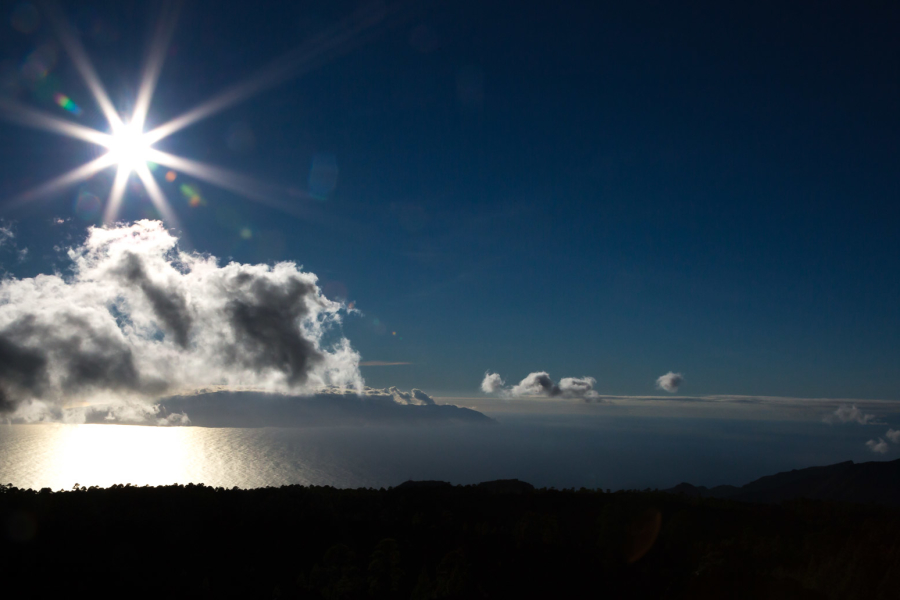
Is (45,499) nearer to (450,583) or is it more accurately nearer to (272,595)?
(272,595)

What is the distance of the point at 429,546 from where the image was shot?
62344mm

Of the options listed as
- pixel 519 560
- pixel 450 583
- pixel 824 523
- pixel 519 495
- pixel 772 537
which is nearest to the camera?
pixel 450 583

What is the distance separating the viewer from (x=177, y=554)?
57562 mm

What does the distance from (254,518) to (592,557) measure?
4996cm

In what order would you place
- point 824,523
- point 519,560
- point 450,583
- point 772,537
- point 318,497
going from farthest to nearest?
point 318,497, point 824,523, point 772,537, point 519,560, point 450,583

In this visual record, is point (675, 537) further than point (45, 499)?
No

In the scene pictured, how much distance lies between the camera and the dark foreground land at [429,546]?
45938 millimetres

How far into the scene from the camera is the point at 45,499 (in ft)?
245

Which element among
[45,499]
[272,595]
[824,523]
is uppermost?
[45,499]

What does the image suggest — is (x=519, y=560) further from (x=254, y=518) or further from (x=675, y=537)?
(x=254, y=518)

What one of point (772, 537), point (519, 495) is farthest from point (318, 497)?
point (772, 537)

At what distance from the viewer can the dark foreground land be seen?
151 ft

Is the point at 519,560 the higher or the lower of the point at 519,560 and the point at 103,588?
the lower

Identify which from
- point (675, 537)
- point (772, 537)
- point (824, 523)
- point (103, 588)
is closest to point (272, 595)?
point (103, 588)
